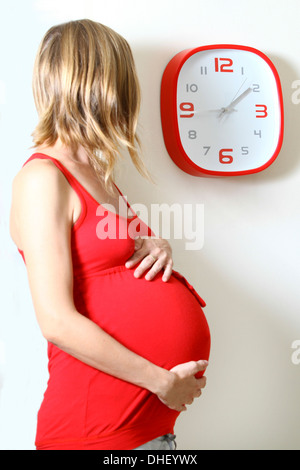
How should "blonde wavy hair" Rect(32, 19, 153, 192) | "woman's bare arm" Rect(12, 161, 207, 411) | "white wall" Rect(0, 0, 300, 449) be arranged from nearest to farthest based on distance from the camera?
"woman's bare arm" Rect(12, 161, 207, 411) → "blonde wavy hair" Rect(32, 19, 153, 192) → "white wall" Rect(0, 0, 300, 449)

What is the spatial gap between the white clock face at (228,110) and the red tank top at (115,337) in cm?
56

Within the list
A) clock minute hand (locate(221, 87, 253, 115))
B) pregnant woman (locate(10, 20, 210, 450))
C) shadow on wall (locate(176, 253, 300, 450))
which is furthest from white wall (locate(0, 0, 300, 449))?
pregnant woman (locate(10, 20, 210, 450))

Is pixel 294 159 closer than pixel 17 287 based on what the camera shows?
No

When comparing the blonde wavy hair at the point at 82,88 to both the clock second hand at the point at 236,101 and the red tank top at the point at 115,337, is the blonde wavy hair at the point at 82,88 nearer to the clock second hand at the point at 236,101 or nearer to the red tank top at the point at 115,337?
the red tank top at the point at 115,337

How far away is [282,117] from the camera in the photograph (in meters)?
1.70

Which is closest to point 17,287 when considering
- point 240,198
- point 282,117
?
point 240,198

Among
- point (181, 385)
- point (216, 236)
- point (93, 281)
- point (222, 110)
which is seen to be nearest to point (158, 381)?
point (181, 385)

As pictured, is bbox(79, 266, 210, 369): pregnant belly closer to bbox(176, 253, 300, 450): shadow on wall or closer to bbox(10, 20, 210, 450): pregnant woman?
bbox(10, 20, 210, 450): pregnant woman

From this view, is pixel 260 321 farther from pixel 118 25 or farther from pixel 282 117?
pixel 118 25

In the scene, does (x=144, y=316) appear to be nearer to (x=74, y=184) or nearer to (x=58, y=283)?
(x=58, y=283)

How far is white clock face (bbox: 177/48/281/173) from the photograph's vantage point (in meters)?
1.62

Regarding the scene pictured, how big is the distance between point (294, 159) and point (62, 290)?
1.04 m

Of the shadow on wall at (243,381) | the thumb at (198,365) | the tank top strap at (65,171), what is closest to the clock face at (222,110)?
the shadow on wall at (243,381)

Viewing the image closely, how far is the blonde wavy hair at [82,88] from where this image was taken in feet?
3.74
